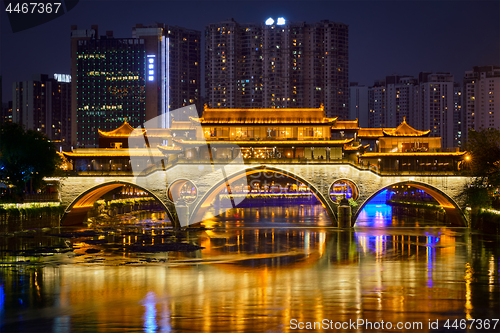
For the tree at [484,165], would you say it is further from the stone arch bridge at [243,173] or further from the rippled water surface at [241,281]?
the rippled water surface at [241,281]

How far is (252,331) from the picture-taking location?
58.2ft

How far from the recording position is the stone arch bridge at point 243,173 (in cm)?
4875

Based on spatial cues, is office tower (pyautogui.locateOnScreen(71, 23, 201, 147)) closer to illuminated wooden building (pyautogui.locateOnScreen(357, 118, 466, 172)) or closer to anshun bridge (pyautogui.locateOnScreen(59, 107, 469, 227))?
anshun bridge (pyautogui.locateOnScreen(59, 107, 469, 227))

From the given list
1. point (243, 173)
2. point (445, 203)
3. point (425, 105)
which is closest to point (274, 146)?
point (243, 173)

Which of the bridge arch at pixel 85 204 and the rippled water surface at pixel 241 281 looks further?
the bridge arch at pixel 85 204

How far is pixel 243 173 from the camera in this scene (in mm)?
50281

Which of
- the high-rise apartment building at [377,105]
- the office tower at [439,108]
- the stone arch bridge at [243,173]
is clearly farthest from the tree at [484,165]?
the high-rise apartment building at [377,105]

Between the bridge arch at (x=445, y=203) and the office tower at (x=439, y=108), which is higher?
the office tower at (x=439, y=108)

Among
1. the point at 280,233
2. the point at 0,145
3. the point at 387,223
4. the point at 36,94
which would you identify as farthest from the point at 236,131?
the point at 36,94

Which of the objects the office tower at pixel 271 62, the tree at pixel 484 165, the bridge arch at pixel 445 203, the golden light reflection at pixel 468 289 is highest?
the office tower at pixel 271 62

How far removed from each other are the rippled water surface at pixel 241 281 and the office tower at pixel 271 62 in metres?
96.4

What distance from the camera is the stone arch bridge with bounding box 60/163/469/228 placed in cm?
4875

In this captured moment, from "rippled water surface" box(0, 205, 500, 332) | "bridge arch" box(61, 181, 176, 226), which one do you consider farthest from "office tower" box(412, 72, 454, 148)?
"bridge arch" box(61, 181, 176, 226)

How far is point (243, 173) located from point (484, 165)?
75.7ft
